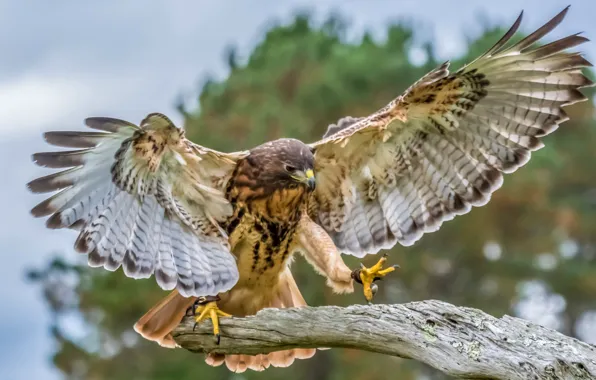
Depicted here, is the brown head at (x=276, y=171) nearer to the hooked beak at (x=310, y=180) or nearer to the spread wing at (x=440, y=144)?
the hooked beak at (x=310, y=180)

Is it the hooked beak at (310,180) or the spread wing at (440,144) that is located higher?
the spread wing at (440,144)

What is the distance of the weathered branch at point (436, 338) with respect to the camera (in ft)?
17.4

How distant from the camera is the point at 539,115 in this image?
668 cm

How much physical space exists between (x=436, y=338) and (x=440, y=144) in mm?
1815

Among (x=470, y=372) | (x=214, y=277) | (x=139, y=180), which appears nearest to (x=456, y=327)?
(x=470, y=372)

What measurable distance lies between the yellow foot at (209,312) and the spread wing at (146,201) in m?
0.11

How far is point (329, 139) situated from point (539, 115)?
53.2 inches

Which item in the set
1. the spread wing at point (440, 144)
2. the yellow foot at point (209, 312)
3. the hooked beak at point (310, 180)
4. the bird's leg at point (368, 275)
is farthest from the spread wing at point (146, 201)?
the spread wing at point (440, 144)

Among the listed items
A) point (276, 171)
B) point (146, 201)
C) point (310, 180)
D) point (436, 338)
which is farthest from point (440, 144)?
point (146, 201)

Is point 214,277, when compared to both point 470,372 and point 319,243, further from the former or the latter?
point 470,372

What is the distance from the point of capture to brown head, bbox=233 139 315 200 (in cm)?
643

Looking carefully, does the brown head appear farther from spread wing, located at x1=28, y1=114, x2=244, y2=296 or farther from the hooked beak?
spread wing, located at x1=28, y1=114, x2=244, y2=296

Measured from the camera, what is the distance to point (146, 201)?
623 centimetres

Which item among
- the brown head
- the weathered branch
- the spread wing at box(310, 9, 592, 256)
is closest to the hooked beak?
the brown head
